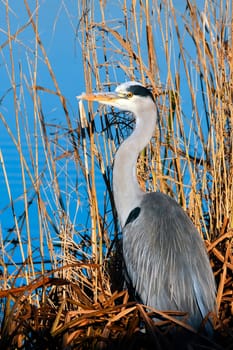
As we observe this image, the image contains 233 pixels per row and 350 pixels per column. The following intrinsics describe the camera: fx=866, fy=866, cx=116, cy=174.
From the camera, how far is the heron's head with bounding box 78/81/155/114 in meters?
3.06

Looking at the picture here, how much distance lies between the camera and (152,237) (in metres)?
2.93

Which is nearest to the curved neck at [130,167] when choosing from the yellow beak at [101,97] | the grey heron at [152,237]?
the grey heron at [152,237]

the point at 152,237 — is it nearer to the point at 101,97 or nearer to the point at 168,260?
the point at 168,260

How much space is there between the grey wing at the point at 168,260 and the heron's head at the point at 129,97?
0.34m

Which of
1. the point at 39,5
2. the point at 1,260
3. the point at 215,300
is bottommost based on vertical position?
the point at 215,300

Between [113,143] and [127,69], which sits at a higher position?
[127,69]

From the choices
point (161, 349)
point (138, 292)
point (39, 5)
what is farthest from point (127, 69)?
point (161, 349)

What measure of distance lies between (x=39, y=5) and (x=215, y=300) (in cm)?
111

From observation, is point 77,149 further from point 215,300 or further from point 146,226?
point 215,300

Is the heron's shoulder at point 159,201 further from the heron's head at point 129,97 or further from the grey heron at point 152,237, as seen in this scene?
the heron's head at point 129,97

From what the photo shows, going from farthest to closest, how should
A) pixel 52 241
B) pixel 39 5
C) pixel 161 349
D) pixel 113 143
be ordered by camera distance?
pixel 113 143
pixel 52 241
pixel 39 5
pixel 161 349

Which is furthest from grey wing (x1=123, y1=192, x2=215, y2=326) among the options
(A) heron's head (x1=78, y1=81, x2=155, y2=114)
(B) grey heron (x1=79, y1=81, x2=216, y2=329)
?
(A) heron's head (x1=78, y1=81, x2=155, y2=114)

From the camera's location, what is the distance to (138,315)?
2590 mm

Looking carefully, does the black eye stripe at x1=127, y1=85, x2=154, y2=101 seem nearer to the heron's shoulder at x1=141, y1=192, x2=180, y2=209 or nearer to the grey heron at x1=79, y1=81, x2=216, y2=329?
the grey heron at x1=79, y1=81, x2=216, y2=329
